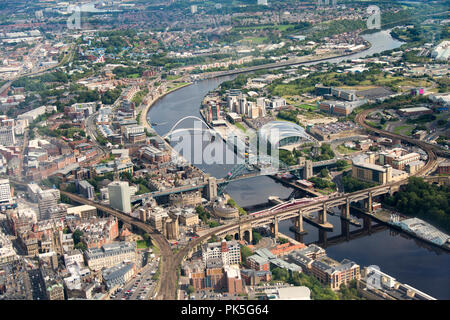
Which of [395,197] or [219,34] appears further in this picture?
[219,34]

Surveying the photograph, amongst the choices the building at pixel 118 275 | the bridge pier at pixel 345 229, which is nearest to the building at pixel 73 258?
the building at pixel 118 275

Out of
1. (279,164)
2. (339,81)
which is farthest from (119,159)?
(339,81)

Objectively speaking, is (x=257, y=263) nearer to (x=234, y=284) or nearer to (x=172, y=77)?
(x=234, y=284)

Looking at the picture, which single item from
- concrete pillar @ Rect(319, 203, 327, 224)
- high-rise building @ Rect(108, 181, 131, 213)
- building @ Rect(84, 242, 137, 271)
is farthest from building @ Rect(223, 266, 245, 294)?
high-rise building @ Rect(108, 181, 131, 213)

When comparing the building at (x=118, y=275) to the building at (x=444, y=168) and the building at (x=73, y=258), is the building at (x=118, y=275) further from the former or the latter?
the building at (x=444, y=168)

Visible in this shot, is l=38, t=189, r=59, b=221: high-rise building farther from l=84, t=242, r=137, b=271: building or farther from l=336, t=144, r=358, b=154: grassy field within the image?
l=336, t=144, r=358, b=154: grassy field

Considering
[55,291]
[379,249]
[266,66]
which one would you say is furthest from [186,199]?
[266,66]

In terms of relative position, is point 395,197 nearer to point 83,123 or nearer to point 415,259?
point 415,259
